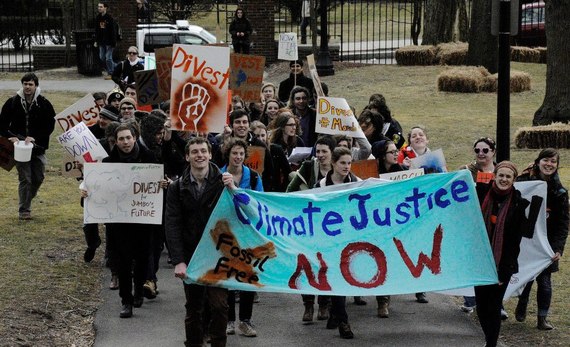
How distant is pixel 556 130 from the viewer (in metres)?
20.0

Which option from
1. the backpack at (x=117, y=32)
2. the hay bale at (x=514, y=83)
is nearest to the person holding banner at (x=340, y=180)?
the hay bale at (x=514, y=83)

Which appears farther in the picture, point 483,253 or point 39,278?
point 39,278

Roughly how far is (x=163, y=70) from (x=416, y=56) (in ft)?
64.3

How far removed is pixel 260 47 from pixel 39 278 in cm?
2284

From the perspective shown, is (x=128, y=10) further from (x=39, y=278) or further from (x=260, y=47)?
(x=39, y=278)

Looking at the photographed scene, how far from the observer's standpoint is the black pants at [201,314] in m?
8.67

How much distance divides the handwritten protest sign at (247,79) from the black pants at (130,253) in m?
4.56

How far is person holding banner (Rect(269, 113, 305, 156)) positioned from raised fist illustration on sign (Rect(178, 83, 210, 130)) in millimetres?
1609

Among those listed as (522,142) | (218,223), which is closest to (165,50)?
(218,223)

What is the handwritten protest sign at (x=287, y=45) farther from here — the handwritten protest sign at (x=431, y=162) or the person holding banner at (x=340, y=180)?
the person holding banner at (x=340, y=180)

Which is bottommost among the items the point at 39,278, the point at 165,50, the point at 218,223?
the point at 39,278

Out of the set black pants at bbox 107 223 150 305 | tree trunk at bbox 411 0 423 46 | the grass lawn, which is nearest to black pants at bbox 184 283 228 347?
the grass lawn

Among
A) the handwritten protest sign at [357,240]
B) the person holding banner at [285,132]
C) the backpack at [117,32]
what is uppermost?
the backpack at [117,32]

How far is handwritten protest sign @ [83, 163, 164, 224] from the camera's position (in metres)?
10.5
